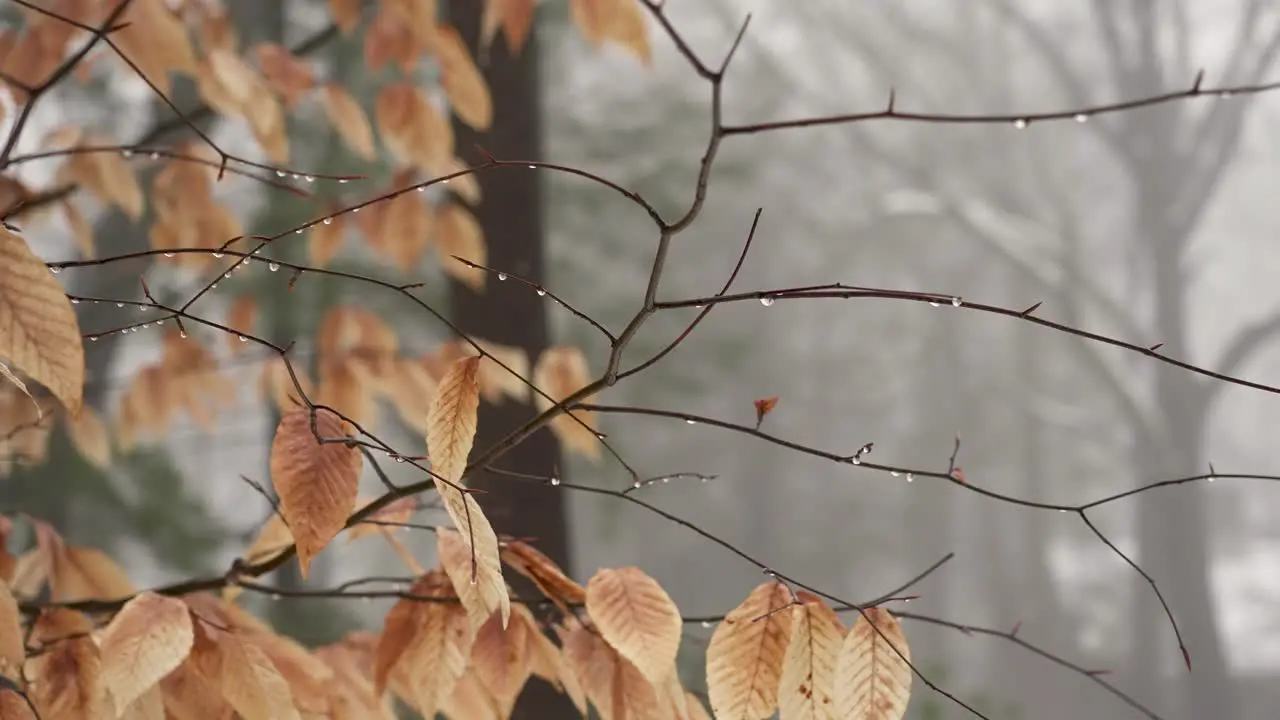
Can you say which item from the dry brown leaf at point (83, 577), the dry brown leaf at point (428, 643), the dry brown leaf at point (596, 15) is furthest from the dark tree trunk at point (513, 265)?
the dry brown leaf at point (428, 643)

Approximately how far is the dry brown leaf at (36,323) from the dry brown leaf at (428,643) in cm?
27

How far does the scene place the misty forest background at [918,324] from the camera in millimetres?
4758

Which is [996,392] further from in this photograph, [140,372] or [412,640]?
[412,640]

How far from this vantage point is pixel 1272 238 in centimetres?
998

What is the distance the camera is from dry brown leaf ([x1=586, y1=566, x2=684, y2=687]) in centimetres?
53

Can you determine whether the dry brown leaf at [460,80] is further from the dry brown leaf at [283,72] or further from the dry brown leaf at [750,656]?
the dry brown leaf at [750,656]

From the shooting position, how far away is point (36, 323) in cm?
43

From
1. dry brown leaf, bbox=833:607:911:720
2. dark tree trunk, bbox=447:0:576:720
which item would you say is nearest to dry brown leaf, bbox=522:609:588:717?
dry brown leaf, bbox=833:607:911:720

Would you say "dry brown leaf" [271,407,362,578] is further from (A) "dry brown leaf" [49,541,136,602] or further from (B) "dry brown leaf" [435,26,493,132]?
(B) "dry brown leaf" [435,26,493,132]

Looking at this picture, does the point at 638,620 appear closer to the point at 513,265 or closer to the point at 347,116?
the point at 347,116

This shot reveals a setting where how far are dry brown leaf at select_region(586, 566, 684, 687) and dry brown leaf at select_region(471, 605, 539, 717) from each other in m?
0.08

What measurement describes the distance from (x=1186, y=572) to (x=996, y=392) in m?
2.58

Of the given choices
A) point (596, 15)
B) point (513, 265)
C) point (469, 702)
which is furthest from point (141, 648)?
point (513, 265)

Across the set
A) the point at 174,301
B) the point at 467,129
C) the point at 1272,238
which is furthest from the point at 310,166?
the point at 1272,238
